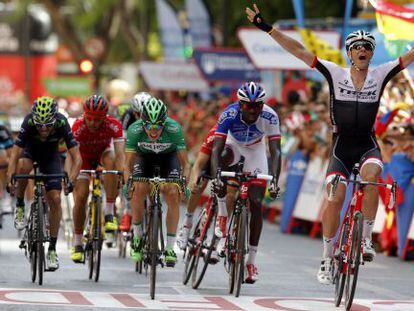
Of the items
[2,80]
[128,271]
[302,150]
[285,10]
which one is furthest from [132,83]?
[128,271]

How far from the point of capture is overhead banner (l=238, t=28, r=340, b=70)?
25484 millimetres

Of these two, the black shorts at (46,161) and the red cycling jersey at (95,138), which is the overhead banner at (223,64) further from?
the black shorts at (46,161)

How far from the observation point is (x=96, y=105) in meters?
16.0

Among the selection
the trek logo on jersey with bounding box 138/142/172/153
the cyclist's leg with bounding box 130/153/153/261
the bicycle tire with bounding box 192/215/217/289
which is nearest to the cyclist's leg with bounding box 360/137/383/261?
the bicycle tire with bounding box 192/215/217/289

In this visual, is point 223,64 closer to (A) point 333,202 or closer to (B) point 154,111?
(B) point 154,111

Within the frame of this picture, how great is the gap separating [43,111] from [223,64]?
1636cm

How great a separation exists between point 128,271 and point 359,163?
4089 millimetres

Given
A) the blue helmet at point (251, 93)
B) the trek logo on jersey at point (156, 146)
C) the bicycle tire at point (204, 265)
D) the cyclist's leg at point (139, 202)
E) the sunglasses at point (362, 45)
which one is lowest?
the bicycle tire at point (204, 265)

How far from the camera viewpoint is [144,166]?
15078 millimetres

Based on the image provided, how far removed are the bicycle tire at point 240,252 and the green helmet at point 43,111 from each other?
2106mm

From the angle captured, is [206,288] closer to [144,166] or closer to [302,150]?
[144,166]

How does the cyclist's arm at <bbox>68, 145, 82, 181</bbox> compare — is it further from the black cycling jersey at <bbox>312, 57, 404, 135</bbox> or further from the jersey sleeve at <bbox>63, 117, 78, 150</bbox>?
the black cycling jersey at <bbox>312, 57, 404, 135</bbox>

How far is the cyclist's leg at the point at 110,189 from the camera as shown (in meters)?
16.8

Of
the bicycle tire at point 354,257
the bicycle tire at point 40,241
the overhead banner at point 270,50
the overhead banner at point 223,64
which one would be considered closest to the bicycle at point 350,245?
the bicycle tire at point 354,257
